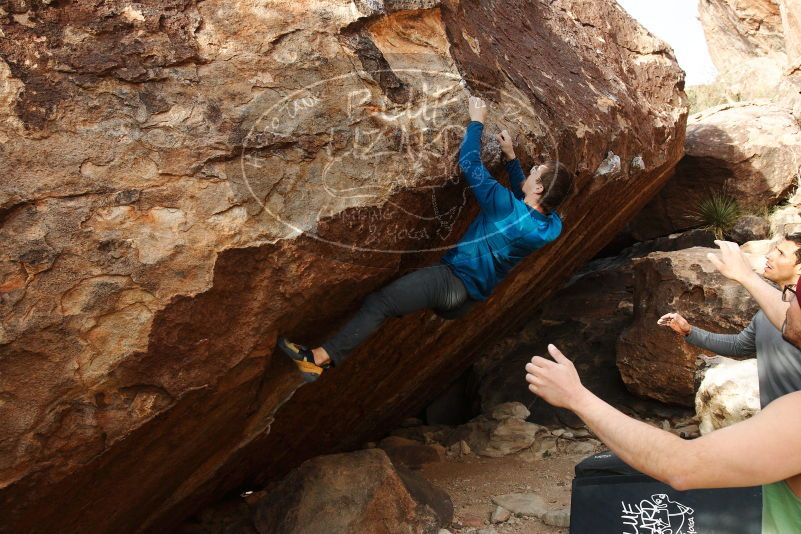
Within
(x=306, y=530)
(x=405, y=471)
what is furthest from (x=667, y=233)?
(x=306, y=530)

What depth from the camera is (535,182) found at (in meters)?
3.17

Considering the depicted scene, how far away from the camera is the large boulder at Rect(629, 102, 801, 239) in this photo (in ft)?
23.3

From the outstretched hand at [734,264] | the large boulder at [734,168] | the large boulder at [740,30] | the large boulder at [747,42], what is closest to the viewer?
the outstretched hand at [734,264]

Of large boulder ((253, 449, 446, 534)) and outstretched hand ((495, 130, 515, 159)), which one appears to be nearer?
outstretched hand ((495, 130, 515, 159))

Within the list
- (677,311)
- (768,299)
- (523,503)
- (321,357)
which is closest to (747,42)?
(677,311)

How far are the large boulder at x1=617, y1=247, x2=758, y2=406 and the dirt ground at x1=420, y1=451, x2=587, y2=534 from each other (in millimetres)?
1008

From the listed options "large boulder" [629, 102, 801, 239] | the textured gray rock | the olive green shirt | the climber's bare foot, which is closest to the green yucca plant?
"large boulder" [629, 102, 801, 239]

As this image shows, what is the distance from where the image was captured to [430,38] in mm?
3109

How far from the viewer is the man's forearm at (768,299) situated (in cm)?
239

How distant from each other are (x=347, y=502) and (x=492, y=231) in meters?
1.59

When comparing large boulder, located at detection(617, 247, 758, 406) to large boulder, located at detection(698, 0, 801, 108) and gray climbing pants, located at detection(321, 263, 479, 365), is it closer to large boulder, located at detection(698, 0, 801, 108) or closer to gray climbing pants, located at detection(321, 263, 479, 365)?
gray climbing pants, located at detection(321, 263, 479, 365)

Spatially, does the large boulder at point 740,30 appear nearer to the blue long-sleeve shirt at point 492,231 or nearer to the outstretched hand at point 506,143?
the outstretched hand at point 506,143

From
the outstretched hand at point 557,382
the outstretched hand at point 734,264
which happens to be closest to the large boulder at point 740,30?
the outstretched hand at point 734,264

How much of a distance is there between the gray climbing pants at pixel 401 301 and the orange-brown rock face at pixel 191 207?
10cm
